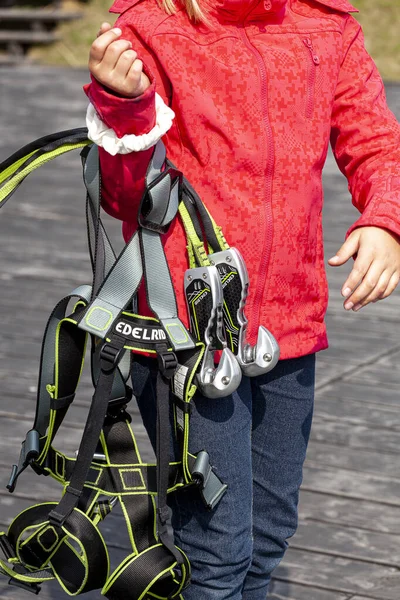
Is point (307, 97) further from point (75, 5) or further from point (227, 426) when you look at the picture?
point (75, 5)

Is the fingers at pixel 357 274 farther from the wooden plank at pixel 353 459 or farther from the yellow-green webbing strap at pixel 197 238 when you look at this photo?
the wooden plank at pixel 353 459

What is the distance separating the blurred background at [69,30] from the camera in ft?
39.6

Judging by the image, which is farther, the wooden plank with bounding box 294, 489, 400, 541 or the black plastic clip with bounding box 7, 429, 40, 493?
the wooden plank with bounding box 294, 489, 400, 541

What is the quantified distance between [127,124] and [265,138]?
0.94 ft

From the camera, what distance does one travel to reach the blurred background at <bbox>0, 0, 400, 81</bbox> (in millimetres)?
12062

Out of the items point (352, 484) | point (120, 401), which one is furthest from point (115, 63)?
point (352, 484)

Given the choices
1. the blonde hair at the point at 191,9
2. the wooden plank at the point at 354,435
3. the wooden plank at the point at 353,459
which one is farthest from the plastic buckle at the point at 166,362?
the wooden plank at the point at 354,435

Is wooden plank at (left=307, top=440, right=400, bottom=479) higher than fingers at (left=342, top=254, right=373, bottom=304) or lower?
lower

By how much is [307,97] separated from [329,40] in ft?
0.41

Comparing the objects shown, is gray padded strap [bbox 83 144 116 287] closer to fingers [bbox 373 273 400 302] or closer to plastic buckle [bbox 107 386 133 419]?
plastic buckle [bbox 107 386 133 419]

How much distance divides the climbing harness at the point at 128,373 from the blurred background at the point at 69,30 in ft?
33.5

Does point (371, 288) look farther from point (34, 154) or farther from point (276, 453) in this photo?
point (34, 154)

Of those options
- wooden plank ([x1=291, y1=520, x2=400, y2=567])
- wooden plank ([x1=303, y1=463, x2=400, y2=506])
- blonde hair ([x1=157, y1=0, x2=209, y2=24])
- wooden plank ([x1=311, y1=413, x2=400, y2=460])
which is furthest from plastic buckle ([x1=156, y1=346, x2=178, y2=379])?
wooden plank ([x1=311, y1=413, x2=400, y2=460])

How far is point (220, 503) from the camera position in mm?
1790
